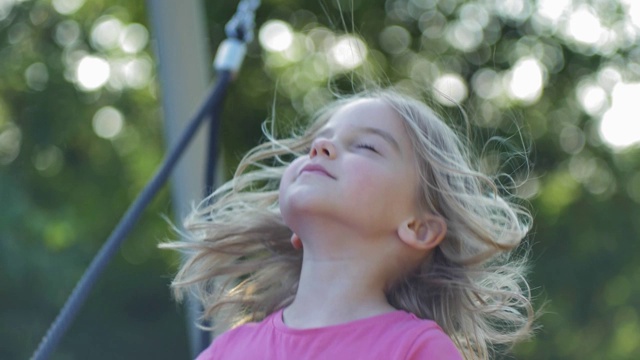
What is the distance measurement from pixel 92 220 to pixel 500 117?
263cm

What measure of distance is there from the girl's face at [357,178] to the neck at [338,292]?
0.05 meters

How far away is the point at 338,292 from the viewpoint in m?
1.79

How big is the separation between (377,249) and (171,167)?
58 centimetres

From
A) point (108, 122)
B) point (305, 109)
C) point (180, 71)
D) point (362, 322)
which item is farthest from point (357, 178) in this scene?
point (108, 122)

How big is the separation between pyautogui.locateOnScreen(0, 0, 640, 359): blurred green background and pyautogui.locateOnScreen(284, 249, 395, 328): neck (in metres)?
5.74

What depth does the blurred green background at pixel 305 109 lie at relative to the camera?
7789 millimetres

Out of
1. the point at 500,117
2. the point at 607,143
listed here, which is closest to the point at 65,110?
the point at 500,117

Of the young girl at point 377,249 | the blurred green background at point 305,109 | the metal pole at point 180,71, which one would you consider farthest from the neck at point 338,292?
the blurred green background at point 305,109

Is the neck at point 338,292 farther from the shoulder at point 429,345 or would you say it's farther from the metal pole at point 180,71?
the metal pole at point 180,71

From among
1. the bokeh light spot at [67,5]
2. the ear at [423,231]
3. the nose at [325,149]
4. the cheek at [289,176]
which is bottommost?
the bokeh light spot at [67,5]

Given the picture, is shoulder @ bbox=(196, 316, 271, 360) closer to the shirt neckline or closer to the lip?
the shirt neckline

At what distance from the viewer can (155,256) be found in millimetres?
8492

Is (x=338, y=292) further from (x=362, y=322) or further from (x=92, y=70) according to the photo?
(x=92, y=70)

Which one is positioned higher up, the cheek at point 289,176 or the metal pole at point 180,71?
the cheek at point 289,176
